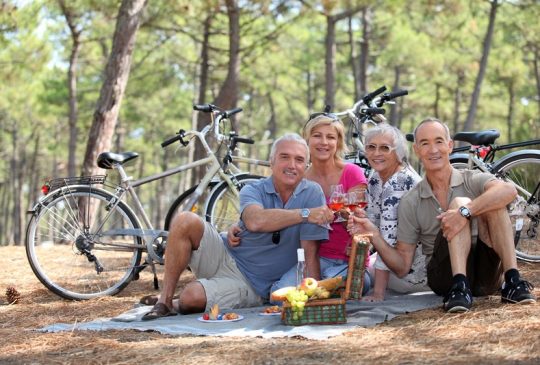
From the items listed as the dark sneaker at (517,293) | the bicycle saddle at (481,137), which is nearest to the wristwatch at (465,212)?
the dark sneaker at (517,293)

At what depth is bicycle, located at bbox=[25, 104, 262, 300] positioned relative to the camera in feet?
16.0

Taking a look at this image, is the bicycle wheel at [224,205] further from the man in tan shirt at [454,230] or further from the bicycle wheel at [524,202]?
the bicycle wheel at [524,202]

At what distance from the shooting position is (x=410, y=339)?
120 inches

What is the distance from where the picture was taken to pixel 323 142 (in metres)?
4.08

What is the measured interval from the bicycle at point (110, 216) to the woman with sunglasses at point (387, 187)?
1444 millimetres

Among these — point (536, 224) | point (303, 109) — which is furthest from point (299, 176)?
point (303, 109)

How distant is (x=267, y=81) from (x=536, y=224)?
17391 mm

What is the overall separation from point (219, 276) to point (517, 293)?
1732 millimetres

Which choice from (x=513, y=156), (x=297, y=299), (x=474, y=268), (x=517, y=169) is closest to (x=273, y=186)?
(x=297, y=299)

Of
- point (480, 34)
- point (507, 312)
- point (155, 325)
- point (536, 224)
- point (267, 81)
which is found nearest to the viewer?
point (507, 312)

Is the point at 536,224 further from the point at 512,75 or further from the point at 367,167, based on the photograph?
the point at 512,75

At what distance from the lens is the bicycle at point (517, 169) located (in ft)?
16.0

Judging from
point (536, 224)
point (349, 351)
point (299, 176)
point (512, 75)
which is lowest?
point (349, 351)

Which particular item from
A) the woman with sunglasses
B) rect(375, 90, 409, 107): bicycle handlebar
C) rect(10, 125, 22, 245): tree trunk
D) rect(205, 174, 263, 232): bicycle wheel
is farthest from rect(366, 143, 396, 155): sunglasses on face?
rect(10, 125, 22, 245): tree trunk
